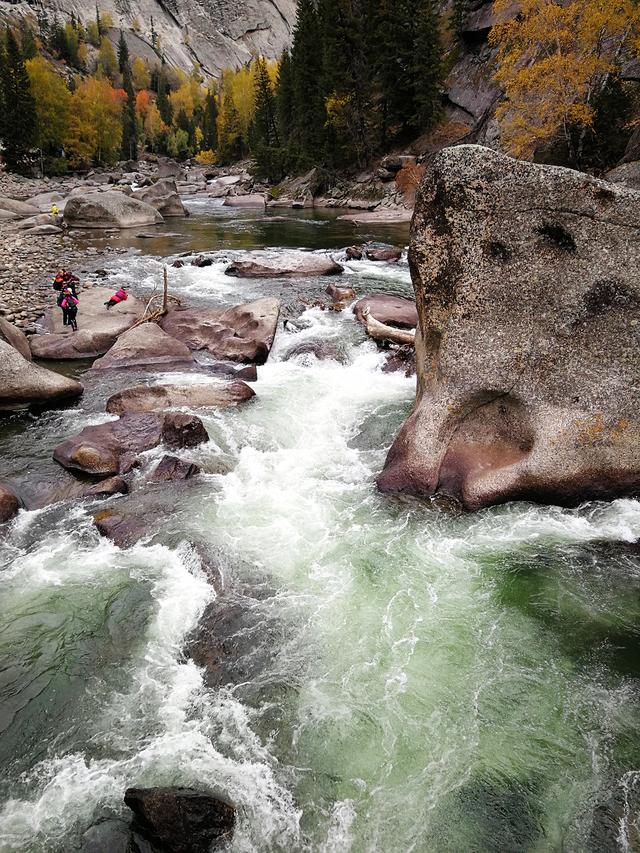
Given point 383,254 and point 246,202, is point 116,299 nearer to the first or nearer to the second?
point 383,254

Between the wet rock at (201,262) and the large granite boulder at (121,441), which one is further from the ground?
the wet rock at (201,262)

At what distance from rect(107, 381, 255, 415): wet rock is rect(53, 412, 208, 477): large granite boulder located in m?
1.04

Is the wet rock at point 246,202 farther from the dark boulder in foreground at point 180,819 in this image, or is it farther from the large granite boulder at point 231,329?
the dark boulder in foreground at point 180,819

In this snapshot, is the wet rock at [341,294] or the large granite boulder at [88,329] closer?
the large granite boulder at [88,329]

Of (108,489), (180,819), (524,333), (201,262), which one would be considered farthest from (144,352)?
(180,819)

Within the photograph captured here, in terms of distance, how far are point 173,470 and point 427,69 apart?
60.9 metres

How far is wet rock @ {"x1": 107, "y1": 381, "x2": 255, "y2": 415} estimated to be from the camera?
1396cm

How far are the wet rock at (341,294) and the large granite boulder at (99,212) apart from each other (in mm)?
28445

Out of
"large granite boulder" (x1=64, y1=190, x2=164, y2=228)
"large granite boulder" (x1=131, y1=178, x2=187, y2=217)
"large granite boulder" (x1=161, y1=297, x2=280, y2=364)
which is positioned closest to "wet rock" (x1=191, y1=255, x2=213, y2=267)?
"large granite boulder" (x1=161, y1=297, x2=280, y2=364)

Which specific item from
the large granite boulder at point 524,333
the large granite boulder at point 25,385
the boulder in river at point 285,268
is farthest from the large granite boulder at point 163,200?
the large granite boulder at point 524,333

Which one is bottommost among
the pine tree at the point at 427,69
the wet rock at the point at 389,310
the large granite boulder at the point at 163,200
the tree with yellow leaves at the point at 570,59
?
the wet rock at the point at 389,310

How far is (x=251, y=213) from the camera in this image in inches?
2201

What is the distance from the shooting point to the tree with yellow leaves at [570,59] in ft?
96.8

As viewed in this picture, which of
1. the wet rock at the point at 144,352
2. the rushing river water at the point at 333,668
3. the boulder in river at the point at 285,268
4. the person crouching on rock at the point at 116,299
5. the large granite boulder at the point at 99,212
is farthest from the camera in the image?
the large granite boulder at the point at 99,212
